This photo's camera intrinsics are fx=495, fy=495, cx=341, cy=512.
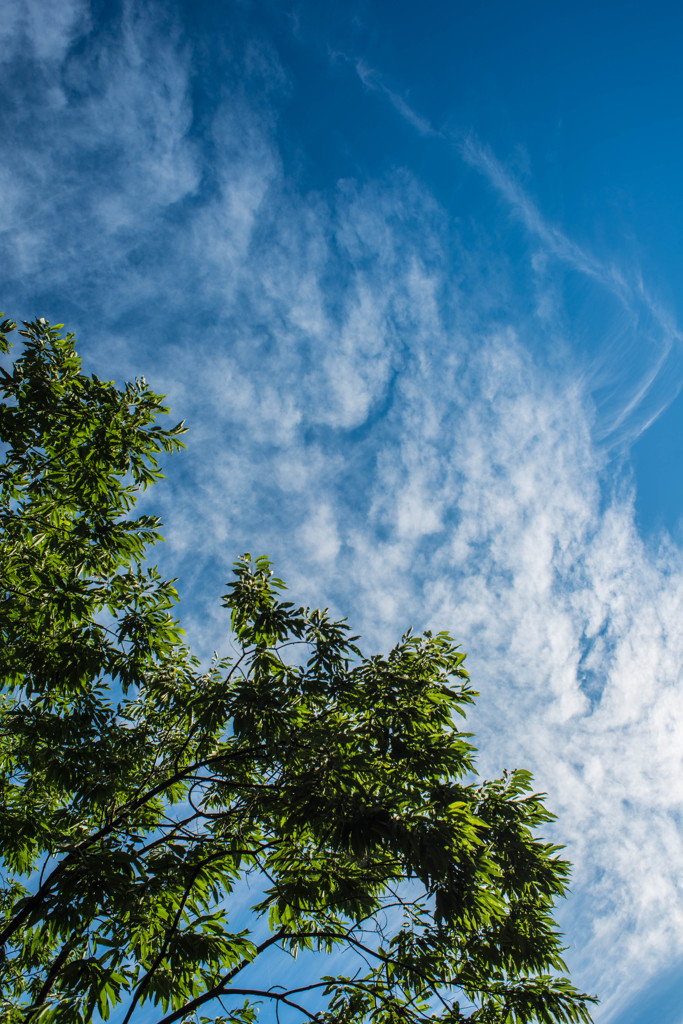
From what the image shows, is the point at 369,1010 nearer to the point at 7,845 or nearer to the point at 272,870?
the point at 272,870

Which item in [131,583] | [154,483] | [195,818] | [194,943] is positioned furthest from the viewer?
[154,483]

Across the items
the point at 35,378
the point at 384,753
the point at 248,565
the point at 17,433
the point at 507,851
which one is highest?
the point at 35,378

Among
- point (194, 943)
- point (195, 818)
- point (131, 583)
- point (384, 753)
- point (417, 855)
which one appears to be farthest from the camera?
point (131, 583)

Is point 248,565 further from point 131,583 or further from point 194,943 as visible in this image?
point 194,943

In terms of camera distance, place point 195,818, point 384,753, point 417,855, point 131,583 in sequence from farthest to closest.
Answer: point 131,583, point 195,818, point 384,753, point 417,855

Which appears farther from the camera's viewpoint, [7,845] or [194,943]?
[7,845]

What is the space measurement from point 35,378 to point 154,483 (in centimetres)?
238

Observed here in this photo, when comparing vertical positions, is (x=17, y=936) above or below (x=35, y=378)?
below

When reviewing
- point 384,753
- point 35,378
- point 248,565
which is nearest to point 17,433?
point 35,378

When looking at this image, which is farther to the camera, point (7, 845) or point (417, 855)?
point (7, 845)

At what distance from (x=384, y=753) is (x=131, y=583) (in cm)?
433

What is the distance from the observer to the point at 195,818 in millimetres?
6715

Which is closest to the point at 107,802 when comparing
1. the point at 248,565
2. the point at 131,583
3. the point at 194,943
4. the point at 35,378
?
the point at 194,943

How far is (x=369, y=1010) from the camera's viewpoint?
584 cm
